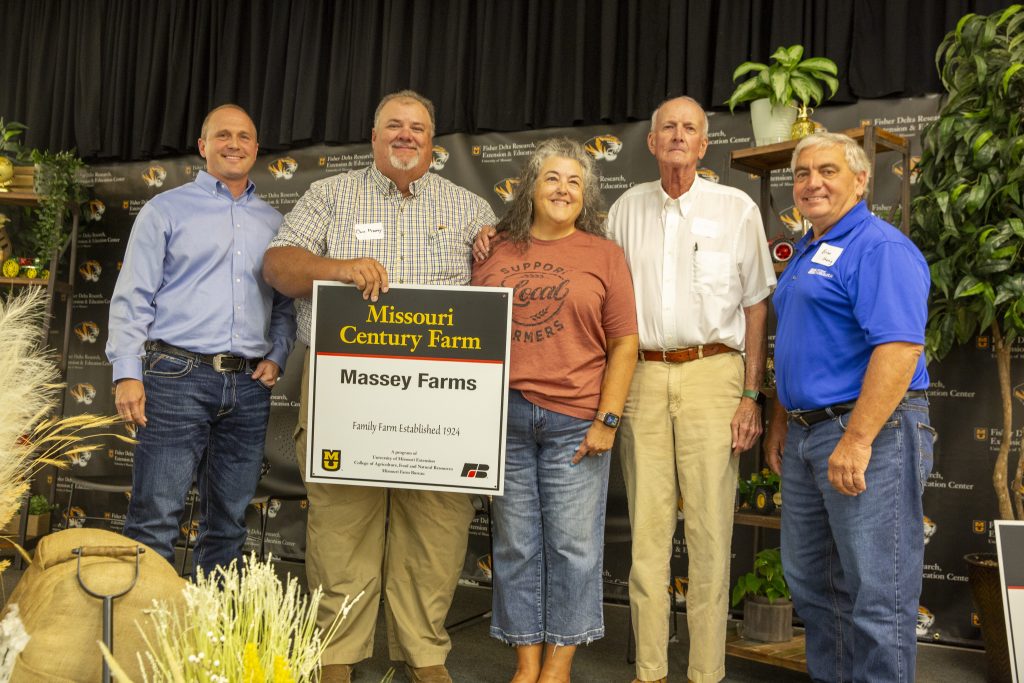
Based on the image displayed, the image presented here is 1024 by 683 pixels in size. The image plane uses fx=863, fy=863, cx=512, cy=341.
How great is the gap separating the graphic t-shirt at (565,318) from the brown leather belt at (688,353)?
0.51 feet

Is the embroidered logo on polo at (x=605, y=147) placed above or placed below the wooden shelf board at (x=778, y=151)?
above

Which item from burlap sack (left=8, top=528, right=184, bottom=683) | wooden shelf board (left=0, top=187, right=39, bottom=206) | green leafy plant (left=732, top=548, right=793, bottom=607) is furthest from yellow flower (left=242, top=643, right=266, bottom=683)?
wooden shelf board (left=0, top=187, right=39, bottom=206)

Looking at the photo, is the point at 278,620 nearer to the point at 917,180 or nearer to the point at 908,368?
the point at 908,368

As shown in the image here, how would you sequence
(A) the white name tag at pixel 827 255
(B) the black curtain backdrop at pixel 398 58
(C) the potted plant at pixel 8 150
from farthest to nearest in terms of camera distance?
(C) the potted plant at pixel 8 150, (B) the black curtain backdrop at pixel 398 58, (A) the white name tag at pixel 827 255

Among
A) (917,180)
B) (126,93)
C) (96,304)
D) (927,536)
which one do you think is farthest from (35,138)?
(927,536)

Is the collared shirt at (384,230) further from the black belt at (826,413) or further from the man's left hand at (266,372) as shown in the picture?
the black belt at (826,413)

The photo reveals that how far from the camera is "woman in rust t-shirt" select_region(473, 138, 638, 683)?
8.38ft

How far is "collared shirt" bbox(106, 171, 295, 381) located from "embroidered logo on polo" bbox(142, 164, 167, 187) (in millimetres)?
2414

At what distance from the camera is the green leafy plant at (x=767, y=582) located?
324cm

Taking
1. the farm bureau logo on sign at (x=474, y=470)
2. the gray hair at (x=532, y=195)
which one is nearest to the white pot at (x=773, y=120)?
the gray hair at (x=532, y=195)

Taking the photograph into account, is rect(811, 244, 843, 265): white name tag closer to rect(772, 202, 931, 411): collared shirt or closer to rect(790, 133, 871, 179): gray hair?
rect(772, 202, 931, 411): collared shirt

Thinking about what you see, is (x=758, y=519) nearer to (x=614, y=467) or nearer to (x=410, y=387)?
(x=614, y=467)

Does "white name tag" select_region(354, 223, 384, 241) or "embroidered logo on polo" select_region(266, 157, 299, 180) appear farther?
"embroidered logo on polo" select_region(266, 157, 299, 180)

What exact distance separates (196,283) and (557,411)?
128 centimetres
